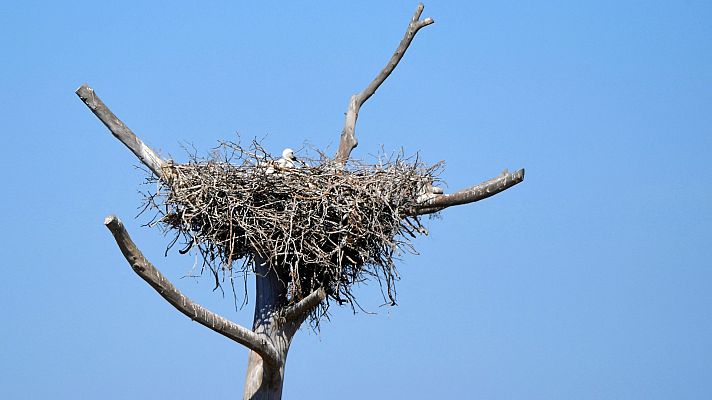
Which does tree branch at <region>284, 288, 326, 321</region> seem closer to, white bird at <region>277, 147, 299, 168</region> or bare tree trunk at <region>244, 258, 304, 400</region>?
bare tree trunk at <region>244, 258, 304, 400</region>

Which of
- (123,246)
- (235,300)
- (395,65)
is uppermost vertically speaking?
(395,65)

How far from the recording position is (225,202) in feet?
27.2

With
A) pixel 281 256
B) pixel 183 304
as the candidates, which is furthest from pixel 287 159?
pixel 183 304

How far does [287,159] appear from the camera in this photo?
9.22 m

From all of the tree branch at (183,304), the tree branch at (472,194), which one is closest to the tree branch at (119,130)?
the tree branch at (183,304)

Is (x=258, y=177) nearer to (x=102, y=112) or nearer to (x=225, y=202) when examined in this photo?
(x=225, y=202)

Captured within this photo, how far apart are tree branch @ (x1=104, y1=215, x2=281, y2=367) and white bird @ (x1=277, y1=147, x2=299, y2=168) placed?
58.5 inches

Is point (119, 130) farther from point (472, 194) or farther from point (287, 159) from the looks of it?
point (472, 194)

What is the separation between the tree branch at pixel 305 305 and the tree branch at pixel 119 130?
57.8 inches

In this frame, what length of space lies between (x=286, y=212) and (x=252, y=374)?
3.66ft

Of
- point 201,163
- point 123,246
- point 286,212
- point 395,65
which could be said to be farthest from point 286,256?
point 395,65

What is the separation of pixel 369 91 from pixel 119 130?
2.67 m

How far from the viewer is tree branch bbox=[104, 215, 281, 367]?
21.4ft

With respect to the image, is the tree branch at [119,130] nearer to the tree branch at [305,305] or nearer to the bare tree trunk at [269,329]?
the bare tree trunk at [269,329]
